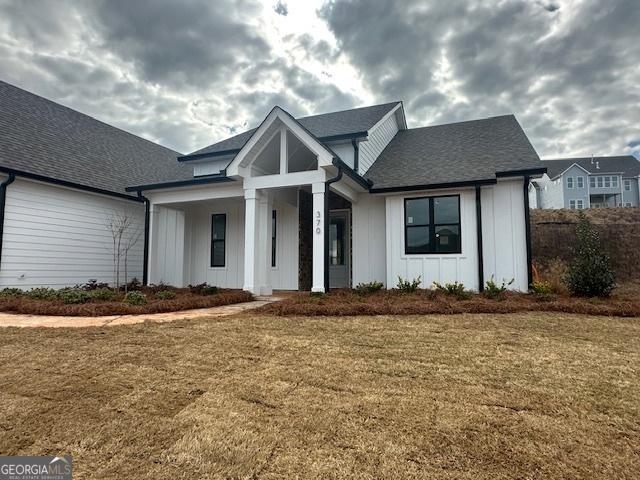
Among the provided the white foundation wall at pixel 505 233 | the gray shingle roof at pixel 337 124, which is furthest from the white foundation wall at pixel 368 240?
the white foundation wall at pixel 505 233

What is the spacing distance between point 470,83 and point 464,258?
30.2ft

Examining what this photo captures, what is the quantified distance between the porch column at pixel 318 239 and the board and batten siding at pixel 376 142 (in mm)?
2579

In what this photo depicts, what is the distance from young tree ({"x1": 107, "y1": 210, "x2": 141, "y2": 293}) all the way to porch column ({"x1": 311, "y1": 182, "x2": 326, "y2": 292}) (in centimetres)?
670

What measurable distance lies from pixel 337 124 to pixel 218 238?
5757 mm

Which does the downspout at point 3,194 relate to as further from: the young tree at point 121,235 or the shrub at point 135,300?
the shrub at point 135,300

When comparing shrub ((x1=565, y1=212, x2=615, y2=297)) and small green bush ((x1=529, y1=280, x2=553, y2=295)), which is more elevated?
shrub ((x1=565, y1=212, x2=615, y2=297))

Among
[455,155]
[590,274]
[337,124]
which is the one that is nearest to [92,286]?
[337,124]

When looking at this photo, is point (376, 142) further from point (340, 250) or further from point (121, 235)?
point (121, 235)

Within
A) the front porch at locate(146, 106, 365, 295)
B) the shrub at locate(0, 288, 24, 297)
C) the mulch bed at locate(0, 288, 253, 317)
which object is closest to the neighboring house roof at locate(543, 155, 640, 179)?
the front porch at locate(146, 106, 365, 295)

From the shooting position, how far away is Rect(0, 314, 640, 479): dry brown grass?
2.08m

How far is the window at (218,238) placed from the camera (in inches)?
494

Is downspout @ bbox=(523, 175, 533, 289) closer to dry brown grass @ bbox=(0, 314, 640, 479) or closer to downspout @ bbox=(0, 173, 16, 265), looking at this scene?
dry brown grass @ bbox=(0, 314, 640, 479)

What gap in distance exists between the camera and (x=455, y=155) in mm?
10992

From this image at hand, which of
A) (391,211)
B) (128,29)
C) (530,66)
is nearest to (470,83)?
(530,66)
